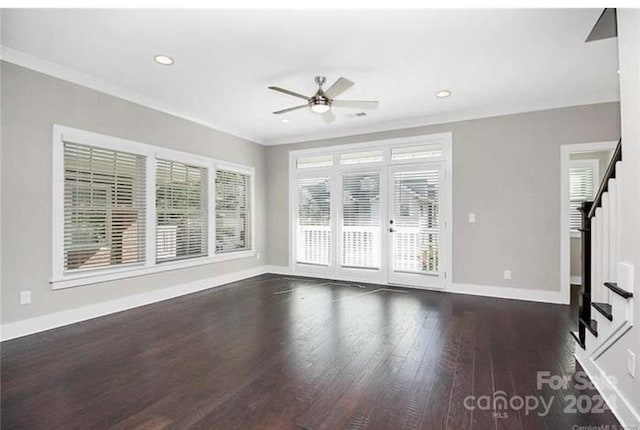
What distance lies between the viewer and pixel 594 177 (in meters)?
5.45

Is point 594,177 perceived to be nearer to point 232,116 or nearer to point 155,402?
point 232,116

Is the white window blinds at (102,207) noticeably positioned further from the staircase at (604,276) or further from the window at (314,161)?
the staircase at (604,276)

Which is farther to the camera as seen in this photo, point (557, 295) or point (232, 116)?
point (232, 116)

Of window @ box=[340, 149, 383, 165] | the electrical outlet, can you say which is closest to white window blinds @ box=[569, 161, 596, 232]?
window @ box=[340, 149, 383, 165]

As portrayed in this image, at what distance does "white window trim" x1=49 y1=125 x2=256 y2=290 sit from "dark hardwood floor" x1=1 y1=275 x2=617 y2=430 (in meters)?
0.52

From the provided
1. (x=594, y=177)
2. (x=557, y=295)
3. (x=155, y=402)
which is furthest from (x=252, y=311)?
(x=594, y=177)

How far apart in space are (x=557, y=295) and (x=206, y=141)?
566 centimetres

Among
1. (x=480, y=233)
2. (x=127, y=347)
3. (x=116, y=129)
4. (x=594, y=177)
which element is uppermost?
(x=116, y=129)

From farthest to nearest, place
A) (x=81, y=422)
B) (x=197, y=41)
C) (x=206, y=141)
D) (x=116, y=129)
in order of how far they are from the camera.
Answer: (x=206, y=141) < (x=116, y=129) < (x=197, y=41) < (x=81, y=422)

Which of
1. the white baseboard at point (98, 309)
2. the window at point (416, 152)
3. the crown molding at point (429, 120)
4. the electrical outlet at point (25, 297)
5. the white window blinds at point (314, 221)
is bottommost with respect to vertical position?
the white baseboard at point (98, 309)

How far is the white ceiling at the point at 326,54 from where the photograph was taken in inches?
101

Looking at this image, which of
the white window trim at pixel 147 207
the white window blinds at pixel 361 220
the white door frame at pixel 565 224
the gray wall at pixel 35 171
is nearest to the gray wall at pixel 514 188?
the white door frame at pixel 565 224

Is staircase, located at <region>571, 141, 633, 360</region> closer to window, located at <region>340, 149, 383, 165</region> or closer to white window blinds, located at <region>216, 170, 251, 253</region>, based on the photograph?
window, located at <region>340, 149, 383, 165</region>

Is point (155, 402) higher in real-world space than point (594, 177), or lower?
lower
